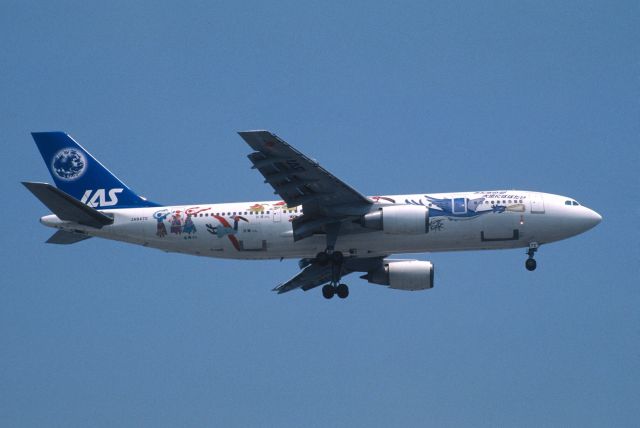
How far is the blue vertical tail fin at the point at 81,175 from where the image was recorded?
59.6 metres

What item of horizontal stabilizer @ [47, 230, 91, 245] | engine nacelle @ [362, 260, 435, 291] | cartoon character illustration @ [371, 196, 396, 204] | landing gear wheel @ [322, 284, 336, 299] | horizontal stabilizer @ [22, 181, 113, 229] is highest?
cartoon character illustration @ [371, 196, 396, 204]

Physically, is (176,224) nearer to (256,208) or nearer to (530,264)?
(256,208)

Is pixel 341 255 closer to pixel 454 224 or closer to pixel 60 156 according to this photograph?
pixel 454 224

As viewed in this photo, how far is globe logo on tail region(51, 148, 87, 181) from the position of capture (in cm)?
6062

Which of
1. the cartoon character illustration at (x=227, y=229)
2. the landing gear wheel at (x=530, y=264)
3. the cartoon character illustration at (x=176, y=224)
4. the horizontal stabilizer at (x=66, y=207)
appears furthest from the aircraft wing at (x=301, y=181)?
the horizontal stabilizer at (x=66, y=207)

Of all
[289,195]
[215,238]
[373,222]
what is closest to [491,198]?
[373,222]

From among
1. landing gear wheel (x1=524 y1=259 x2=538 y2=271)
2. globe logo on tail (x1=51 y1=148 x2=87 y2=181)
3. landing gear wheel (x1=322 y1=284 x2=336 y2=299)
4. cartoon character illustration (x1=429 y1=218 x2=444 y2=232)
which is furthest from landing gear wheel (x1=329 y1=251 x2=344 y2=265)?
globe logo on tail (x1=51 y1=148 x2=87 y2=181)

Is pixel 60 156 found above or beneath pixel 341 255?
above

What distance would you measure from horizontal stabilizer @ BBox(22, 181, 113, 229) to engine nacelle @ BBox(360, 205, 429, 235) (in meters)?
14.3

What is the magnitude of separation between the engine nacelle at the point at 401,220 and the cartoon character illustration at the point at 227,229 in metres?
7.06

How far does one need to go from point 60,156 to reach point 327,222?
16250mm

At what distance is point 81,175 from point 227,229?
976 centimetres

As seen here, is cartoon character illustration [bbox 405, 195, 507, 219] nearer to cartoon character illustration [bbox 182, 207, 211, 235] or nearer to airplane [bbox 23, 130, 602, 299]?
airplane [bbox 23, 130, 602, 299]

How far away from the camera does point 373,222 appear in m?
55.0
